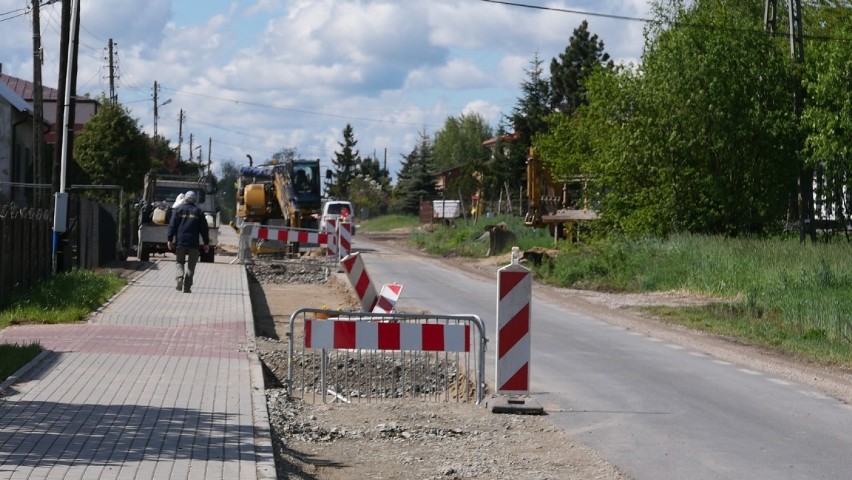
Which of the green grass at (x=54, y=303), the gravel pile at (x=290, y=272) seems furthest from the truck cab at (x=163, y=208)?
the green grass at (x=54, y=303)

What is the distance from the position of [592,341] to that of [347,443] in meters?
7.79

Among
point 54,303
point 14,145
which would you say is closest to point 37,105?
point 14,145

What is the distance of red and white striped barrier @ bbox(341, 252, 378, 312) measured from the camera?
16.3m

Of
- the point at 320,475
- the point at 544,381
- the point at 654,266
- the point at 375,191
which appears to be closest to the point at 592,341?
the point at 544,381

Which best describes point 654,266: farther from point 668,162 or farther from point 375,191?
point 375,191

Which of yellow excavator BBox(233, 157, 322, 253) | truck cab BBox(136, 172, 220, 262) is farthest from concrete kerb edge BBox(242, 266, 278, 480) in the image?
yellow excavator BBox(233, 157, 322, 253)

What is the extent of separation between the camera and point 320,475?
8.00 metres

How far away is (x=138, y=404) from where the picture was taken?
9.29 m

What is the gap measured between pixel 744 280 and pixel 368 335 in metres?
14.5

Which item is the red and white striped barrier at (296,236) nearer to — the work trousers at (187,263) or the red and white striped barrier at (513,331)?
the work trousers at (187,263)

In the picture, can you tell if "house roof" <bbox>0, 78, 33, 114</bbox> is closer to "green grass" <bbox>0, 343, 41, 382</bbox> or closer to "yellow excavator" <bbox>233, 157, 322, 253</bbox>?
"yellow excavator" <bbox>233, 157, 322, 253</bbox>

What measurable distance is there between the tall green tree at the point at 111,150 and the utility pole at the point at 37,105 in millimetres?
14480

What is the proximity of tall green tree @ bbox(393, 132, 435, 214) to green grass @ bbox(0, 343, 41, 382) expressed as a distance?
8181 cm

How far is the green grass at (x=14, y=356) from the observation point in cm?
1055
